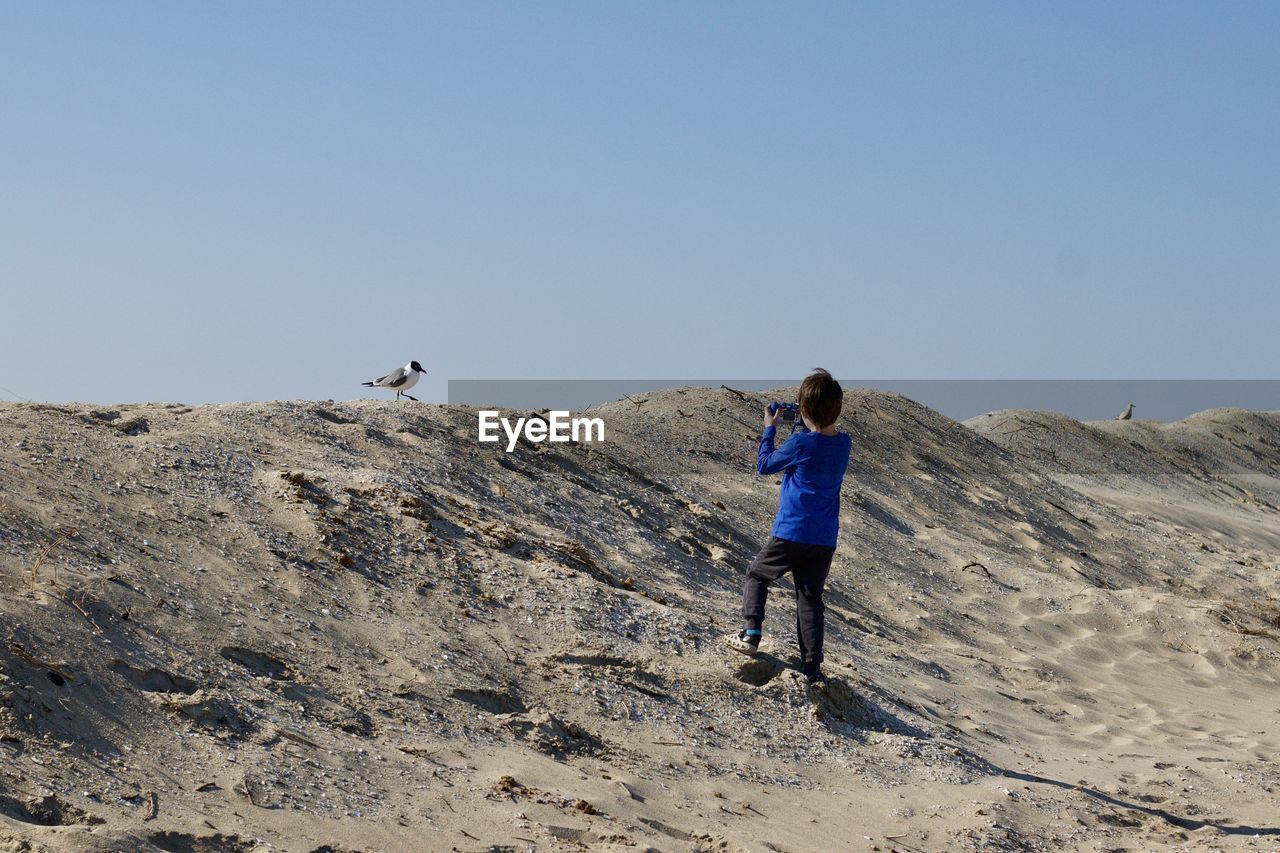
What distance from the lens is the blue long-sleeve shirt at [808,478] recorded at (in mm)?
6445

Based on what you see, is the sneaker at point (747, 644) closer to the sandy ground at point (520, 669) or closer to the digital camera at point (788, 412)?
the sandy ground at point (520, 669)

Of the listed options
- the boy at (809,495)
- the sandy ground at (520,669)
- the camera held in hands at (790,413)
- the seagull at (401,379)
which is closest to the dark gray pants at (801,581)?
the boy at (809,495)

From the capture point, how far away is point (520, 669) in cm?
627

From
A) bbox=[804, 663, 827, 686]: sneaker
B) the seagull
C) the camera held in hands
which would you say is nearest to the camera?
the camera held in hands

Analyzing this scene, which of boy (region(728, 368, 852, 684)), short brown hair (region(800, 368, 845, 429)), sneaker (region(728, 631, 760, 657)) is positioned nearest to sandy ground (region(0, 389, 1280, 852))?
sneaker (region(728, 631, 760, 657))

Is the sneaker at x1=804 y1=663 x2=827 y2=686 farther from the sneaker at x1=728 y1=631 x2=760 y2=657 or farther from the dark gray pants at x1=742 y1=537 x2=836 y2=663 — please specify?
the sneaker at x1=728 y1=631 x2=760 y2=657

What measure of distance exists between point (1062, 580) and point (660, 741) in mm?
7535

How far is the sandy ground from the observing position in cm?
461

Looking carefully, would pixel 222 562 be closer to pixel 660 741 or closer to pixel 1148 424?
pixel 660 741

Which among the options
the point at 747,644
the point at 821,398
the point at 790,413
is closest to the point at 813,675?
the point at 747,644

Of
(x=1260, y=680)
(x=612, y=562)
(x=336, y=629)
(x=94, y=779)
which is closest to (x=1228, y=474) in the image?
(x=1260, y=680)

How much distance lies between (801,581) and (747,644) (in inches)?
21.2

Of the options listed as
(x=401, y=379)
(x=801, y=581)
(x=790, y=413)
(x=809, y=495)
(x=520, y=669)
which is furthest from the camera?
(x=401, y=379)

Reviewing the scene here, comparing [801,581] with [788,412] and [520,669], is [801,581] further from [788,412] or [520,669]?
[520,669]
